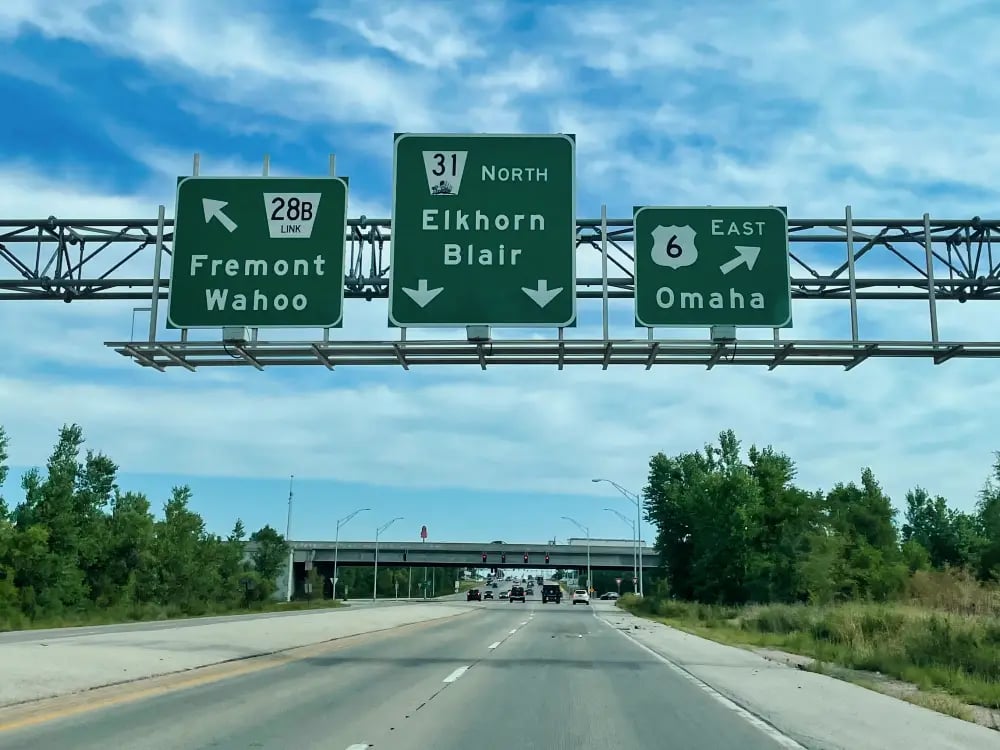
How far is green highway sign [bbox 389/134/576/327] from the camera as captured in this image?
15.3 metres

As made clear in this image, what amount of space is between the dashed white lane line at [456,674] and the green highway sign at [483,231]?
643 centimetres

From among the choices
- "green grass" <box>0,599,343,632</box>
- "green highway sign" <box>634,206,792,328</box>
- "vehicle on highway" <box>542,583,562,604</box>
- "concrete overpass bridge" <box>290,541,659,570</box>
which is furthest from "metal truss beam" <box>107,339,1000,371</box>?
"concrete overpass bridge" <box>290,541,659,570</box>

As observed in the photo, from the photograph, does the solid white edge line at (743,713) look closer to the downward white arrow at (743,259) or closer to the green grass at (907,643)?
the green grass at (907,643)

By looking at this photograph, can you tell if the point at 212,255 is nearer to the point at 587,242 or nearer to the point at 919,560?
the point at 587,242

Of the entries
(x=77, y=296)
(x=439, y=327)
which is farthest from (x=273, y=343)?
(x=77, y=296)

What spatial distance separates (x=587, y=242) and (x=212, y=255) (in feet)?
22.2

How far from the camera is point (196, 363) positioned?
16531 millimetres

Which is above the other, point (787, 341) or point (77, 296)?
point (77, 296)

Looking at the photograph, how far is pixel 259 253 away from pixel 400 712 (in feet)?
27.0

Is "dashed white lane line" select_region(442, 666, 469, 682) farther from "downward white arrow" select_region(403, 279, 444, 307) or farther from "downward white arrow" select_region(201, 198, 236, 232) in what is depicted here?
"downward white arrow" select_region(201, 198, 236, 232)

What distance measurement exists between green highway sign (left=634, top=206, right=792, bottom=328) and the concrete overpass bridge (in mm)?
94341

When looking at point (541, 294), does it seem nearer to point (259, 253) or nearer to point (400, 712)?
point (259, 253)

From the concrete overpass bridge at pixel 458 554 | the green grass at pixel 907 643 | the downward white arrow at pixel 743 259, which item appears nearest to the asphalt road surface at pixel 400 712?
the green grass at pixel 907 643

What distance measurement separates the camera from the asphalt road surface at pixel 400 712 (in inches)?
376
